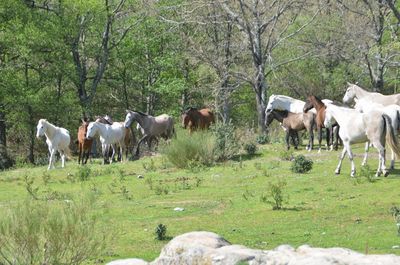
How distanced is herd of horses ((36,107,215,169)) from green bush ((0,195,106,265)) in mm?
19377

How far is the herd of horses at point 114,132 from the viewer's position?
100 ft

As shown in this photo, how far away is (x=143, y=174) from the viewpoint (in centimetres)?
2577

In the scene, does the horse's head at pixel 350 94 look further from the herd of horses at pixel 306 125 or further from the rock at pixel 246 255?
the rock at pixel 246 255

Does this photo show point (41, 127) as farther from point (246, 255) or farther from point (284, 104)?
point (246, 255)

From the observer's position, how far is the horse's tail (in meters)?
20.3

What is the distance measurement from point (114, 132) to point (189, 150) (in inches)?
259

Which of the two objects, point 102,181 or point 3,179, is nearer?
point 102,181

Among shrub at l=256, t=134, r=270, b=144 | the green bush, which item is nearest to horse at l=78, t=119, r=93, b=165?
shrub at l=256, t=134, r=270, b=144

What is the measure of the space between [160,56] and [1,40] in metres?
12.4

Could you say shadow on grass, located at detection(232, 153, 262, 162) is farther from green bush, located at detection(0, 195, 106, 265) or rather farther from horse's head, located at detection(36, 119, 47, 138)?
green bush, located at detection(0, 195, 106, 265)

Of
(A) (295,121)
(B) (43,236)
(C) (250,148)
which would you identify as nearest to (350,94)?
(A) (295,121)

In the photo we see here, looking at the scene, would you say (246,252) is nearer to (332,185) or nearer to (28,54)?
(332,185)

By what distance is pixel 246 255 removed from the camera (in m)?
7.67

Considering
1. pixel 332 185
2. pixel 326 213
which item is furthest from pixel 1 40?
pixel 326 213
